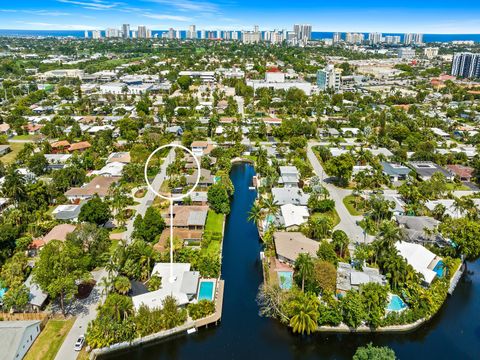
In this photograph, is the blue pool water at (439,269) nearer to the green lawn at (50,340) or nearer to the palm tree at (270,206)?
the palm tree at (270,206)

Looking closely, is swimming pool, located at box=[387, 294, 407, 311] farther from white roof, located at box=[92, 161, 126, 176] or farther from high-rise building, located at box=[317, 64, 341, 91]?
high-rise building, located at box=[317, 64, 341, 91]

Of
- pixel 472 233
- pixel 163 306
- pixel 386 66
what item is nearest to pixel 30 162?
pixel 163 306

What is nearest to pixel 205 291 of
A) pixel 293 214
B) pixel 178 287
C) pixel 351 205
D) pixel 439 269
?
pixel 178 287

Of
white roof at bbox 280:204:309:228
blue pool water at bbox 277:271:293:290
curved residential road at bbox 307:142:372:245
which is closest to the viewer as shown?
blue pool water at bbox 277:271:293:290

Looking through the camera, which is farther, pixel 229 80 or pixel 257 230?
pixel 229 80

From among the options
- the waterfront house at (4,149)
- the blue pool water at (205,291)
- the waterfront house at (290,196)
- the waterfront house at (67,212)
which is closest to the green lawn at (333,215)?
the waterfront house at (290,196)

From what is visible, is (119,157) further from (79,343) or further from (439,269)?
(439,269)

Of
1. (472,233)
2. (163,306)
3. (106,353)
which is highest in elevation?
(472,233)

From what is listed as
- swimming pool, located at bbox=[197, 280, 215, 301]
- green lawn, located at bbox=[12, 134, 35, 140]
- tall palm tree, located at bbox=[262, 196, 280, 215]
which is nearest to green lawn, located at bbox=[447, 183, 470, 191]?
tall palm tree, located at bbox=[262, 196, 280, 215]

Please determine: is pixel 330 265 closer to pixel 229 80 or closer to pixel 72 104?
pixel 72 104
